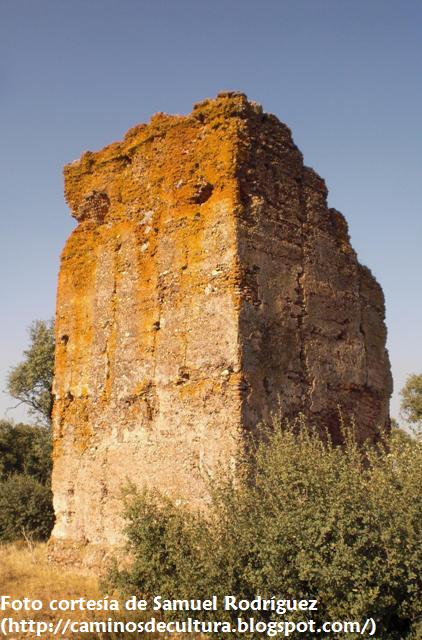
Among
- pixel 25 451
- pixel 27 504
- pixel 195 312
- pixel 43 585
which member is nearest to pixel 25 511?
pixel 27 504

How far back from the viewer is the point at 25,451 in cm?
1706

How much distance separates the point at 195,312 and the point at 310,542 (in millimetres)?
3094

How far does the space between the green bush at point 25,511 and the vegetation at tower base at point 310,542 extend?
706 cm

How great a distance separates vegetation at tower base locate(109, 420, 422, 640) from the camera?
17.2ft

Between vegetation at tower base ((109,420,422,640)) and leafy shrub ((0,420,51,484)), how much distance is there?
31.6 feet

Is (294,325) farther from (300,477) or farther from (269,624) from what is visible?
(269,624)

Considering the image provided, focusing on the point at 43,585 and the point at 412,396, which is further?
the point at 412,396

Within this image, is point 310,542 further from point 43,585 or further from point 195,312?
point 43,585

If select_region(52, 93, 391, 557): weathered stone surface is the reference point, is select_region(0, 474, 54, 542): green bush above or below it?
below

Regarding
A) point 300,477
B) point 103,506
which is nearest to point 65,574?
point 103,506

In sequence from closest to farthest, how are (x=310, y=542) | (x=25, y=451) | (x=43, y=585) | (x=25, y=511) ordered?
(x=310, y=542)
(x=43, y=585)
(x=25, y=511)
(x=25, y=451)

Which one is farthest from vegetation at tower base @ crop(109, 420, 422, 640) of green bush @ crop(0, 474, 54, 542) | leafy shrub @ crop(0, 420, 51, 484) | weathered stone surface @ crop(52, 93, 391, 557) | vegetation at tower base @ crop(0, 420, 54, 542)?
leafy shrub @ crop(0, 420, 51, 484)

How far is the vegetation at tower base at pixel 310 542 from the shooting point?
525cm

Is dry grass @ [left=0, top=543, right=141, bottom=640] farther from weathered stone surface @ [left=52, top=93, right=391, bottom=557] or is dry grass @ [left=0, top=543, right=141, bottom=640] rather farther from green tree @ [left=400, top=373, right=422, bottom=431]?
green tree @ [left=400, top=373, right=422, bottom=431]
